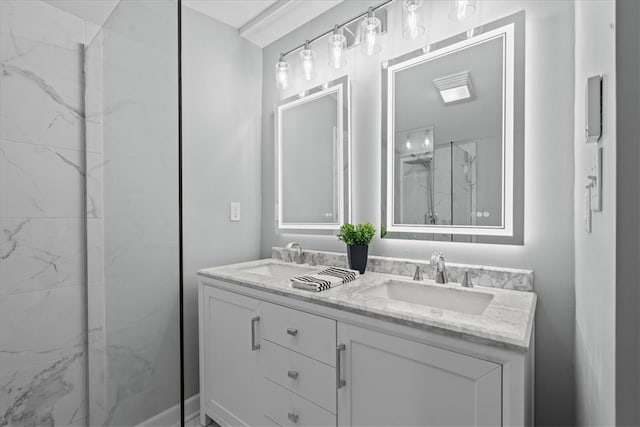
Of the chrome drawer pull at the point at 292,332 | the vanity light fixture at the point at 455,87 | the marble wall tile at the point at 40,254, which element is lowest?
the chrome drawer pull at the point at 292,332

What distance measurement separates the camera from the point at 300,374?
1.13m

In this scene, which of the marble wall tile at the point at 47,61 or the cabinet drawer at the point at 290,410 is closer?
the marble wall tile at the point at 47,61

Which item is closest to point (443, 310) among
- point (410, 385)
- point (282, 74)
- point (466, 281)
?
point (410, 385)

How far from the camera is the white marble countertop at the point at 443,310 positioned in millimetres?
742

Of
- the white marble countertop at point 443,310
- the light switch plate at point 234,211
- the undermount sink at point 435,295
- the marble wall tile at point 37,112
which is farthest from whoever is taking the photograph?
the light switch plate at point 234,211

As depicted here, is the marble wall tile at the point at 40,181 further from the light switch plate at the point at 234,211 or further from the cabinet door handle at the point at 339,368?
the light switch plate at the point at 234,211

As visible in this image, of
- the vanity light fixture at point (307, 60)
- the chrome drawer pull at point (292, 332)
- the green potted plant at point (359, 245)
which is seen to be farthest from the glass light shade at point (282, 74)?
the chrome drawer pull at point (292, 332)

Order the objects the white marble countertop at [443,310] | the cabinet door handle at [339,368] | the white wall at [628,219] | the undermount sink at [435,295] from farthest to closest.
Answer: the undermount sink at [435,295] < the cabinet door handle at [339,368] < the white marble countertop at [443,310] < the white wall at [628,219]

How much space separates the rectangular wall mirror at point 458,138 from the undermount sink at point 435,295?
249 mm

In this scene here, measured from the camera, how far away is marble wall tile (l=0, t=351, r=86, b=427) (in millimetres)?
678

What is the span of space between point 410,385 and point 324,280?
0.47 m

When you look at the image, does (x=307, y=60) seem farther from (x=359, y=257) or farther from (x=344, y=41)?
(x=359, y=257)

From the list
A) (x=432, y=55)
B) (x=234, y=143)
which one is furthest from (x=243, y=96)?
(x=432, y=55)

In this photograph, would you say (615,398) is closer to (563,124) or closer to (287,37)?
(563,124)
